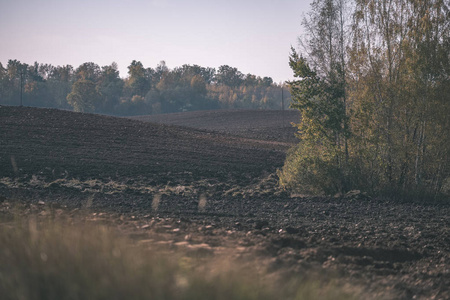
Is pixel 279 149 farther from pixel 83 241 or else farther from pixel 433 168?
pixel 83 241

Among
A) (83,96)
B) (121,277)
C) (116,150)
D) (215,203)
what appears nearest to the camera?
(121,277)

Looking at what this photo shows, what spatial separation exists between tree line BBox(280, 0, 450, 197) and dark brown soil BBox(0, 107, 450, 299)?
1.54 metres

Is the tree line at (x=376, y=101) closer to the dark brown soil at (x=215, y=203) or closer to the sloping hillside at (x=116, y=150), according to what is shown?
the dark brown soil at (x=215, y=203)

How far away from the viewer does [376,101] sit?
19297 millimetres

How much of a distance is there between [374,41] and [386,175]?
588 cm

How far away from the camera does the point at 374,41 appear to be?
19.6 m

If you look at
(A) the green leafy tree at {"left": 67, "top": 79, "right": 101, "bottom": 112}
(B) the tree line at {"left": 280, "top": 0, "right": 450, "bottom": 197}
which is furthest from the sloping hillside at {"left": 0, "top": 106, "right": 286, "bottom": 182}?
(A) the green leafy tree at {"left": 67, "top": 79, "right": 101, "bottom": 112}

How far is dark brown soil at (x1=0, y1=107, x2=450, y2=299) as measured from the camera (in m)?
7.56

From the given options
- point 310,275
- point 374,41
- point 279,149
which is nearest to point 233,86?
point 279,149

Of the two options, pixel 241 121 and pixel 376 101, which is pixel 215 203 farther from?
pixel 241 121

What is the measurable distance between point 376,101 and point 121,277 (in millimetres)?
17147

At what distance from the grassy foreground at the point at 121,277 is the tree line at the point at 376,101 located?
14.6 m

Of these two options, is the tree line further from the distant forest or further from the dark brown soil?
the distant forest

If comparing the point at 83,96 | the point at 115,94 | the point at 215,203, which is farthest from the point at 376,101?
the point at 115,94
